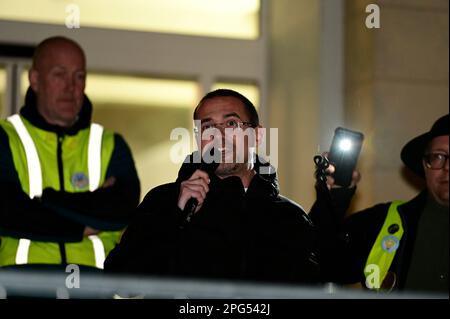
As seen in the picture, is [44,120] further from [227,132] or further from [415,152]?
[415,152]

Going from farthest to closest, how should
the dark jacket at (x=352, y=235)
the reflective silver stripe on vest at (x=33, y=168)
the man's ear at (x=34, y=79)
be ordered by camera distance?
the man's ear at (x=34, y=79), the reflective silver stripe on vest at (x=33, y=168), the dark jacket at (x=352, y=235)

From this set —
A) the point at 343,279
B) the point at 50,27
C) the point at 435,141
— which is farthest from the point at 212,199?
the point at 50,27

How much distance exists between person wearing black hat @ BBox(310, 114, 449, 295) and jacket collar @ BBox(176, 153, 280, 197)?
17cm

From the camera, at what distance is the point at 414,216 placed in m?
3.30

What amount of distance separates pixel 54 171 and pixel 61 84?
12.9 inches

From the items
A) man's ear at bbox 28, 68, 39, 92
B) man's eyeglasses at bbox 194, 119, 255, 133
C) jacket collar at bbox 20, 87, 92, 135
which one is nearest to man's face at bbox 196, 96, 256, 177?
man's eyeglasses at bbox 194, 119, 255, 133

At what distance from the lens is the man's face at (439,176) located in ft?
10.7

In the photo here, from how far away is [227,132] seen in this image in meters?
2.69

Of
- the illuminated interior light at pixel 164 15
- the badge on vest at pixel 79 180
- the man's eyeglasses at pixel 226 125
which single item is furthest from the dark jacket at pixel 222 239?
the illuminated interior light at pixel 164 15

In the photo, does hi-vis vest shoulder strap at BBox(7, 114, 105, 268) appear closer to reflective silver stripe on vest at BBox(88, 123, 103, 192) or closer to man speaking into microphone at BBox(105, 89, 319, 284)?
reflective silver stripe on vest at BBox(88, 123, 103, 192)

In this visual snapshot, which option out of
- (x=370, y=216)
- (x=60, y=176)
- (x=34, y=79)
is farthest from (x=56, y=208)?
(x=370, y=216)

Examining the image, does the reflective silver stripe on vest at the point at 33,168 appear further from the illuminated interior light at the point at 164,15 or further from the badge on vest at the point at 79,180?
the illuminated interior light at the point at 164,15

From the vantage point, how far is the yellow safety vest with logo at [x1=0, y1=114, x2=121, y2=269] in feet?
10.3
